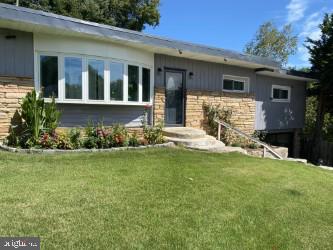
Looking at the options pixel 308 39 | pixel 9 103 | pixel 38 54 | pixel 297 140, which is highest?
pixel 308 39

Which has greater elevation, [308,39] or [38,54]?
[308,39]

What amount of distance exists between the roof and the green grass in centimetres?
299

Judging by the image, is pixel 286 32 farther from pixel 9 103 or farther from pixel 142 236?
pixel 142 236

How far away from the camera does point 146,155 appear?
23.9 ft

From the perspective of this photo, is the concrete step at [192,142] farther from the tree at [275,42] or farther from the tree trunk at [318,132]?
the tree at [275,42]

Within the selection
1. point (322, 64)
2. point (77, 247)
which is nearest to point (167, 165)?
point (77, 247)

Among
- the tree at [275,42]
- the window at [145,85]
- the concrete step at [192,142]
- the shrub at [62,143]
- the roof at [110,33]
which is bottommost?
the concrete step at [192,142]

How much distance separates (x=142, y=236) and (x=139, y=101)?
20.8ft

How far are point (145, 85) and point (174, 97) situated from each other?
4.52 ft

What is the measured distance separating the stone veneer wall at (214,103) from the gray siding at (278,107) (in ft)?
2.61

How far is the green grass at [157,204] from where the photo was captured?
Answer: 129 inches

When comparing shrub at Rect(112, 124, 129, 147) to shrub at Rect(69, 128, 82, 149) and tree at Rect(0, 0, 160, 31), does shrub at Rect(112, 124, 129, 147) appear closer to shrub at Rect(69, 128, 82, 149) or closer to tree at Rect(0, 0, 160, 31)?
shrub at Rect(69, 128, 82, 149)

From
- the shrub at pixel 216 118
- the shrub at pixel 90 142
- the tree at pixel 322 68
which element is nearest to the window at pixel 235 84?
the shrub at pixel 216 118

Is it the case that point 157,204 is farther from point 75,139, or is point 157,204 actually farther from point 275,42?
point 275,42
